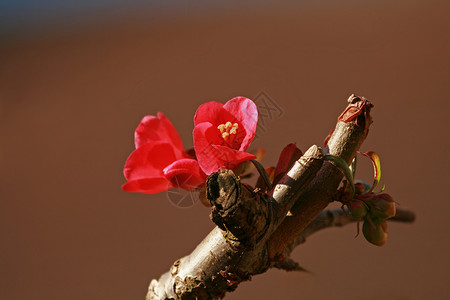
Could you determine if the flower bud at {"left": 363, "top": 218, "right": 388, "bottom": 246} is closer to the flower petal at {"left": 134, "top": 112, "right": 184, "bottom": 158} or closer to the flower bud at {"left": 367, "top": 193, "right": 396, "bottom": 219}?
the flower bud at {"left": 367, "top": 193, "right": 396, "bottom": 219}

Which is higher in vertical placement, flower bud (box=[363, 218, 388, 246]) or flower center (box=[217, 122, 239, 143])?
flower center (box=[217, 122, 239, 143])

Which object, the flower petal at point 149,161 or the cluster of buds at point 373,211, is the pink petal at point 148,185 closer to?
the flower petal at point 149,161

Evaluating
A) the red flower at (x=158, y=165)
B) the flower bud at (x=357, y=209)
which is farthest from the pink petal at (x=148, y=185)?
the flower bud at (x=357, y=209)

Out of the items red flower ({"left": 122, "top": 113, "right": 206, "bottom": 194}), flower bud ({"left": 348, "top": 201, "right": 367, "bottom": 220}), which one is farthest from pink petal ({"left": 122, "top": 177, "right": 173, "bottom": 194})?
flower bud ({"left": 348, "top": 201, "right": 367, "bottom": 220})

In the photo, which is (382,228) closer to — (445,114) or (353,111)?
(353,111)

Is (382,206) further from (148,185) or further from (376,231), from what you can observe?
(148,185)

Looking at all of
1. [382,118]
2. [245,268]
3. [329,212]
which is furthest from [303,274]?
[382,118]

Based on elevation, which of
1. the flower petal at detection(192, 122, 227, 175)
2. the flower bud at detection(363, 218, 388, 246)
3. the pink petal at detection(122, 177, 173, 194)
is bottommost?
the flower bud at detection(363, 218, 388, 246)
